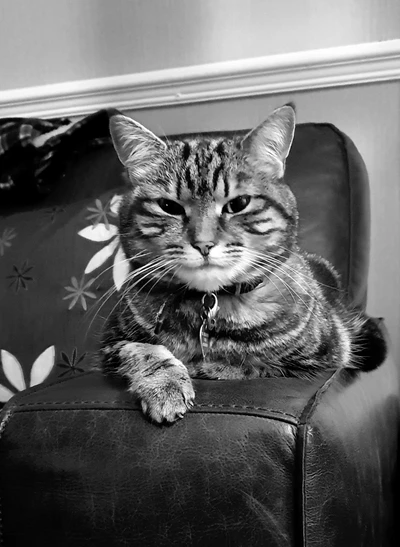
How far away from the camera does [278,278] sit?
3.02 ft

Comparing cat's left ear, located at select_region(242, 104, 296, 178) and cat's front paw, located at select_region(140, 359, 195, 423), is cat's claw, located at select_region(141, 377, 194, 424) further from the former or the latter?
cat's left ear, located at select_region(242, 104, 296, 178)

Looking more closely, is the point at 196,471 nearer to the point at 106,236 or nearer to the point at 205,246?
the point at 205,246

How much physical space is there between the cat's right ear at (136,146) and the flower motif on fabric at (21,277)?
42 centimetres

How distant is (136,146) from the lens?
967mm

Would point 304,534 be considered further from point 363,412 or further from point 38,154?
point 38,154

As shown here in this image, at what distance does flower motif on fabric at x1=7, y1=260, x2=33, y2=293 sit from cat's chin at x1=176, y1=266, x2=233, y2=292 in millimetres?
518

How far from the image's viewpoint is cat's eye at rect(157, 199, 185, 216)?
92 centimetres

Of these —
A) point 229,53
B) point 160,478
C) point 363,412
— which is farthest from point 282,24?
point 160,478

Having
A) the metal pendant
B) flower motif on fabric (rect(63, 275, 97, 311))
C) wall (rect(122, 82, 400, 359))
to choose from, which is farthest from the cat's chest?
wall (rect(122, 82, 400, 359))

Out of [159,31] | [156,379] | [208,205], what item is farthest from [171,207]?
[159,31]

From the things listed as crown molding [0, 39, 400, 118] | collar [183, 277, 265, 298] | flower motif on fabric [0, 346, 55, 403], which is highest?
crown molding [0, 39, 400, 118]

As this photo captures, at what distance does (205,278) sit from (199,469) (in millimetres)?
363

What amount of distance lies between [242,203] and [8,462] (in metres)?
0.50

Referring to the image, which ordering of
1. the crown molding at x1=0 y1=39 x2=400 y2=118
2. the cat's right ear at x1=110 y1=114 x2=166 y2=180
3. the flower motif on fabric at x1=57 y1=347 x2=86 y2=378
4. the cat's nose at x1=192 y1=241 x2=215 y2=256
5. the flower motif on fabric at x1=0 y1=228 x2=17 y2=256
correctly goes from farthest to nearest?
the crown molding at x1=0 y1=39 x2=400 y2=118 → the flower motif on fabric at x1=0 y1=228 x2=17 y2=256 → the flower motif on fabric at x1=57 y1=347 x2=86 y2=378 → the cat's right ear at x1=110 y1=114 x2=166 y2=180 → the cat's nose at x1=192 y1=241 x2=215 y2=256
